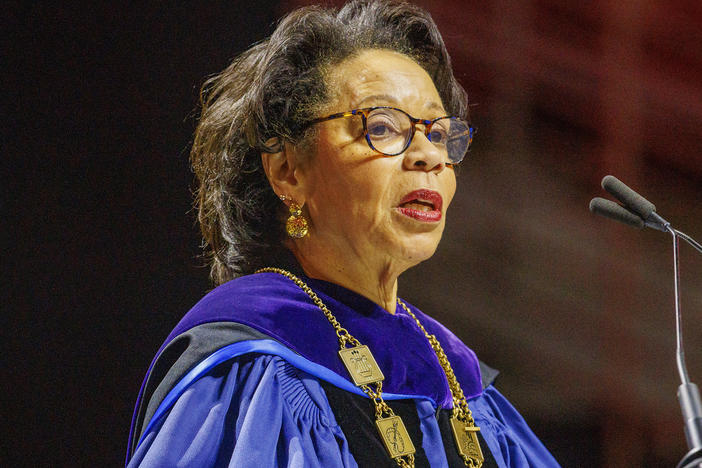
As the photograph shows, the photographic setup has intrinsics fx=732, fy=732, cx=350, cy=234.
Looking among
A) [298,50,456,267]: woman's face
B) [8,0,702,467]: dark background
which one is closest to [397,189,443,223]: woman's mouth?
[298,50,456,267]: woman's face

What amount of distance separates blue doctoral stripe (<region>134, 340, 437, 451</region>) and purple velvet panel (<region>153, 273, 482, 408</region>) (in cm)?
2

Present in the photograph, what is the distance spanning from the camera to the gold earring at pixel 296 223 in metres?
1.55

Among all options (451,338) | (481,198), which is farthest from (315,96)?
(481,198)

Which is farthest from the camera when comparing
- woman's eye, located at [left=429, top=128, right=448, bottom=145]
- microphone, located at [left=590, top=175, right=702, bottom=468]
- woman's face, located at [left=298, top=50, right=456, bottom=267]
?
woman's eye, located at [left=429, top=128, right=448, bottom=145]

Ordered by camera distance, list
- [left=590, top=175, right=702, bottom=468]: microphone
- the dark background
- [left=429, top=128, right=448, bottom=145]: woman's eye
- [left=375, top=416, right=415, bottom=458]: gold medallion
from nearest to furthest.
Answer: [left=590, top=175, right=702, bottom=468]: microphone, [left=375, top=416, right=415, bottom=458]: gold medallion, [left=429, top=128, right=448, bottom=145]: woman's eye, the dark background

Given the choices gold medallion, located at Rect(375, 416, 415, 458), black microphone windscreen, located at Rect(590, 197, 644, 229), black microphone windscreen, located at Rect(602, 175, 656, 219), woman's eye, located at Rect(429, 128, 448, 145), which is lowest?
gold medallion, located at Rect(375, 416, 415, 458)

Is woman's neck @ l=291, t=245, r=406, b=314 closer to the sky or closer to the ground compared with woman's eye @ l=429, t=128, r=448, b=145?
closer to the ground

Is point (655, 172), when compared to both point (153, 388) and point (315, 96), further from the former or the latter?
point (153, 388)

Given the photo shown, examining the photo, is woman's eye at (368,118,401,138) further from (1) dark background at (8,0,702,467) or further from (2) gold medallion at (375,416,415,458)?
(1) dark background at (8,0,702,467)

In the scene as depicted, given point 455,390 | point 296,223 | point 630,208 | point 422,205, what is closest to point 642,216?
point 630,208

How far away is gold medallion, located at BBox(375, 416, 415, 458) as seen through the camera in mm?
1334

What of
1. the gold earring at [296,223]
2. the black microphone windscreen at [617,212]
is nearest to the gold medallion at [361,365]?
the gold earring at [296,223]

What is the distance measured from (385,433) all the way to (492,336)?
1.26m

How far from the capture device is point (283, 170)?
1589mm
